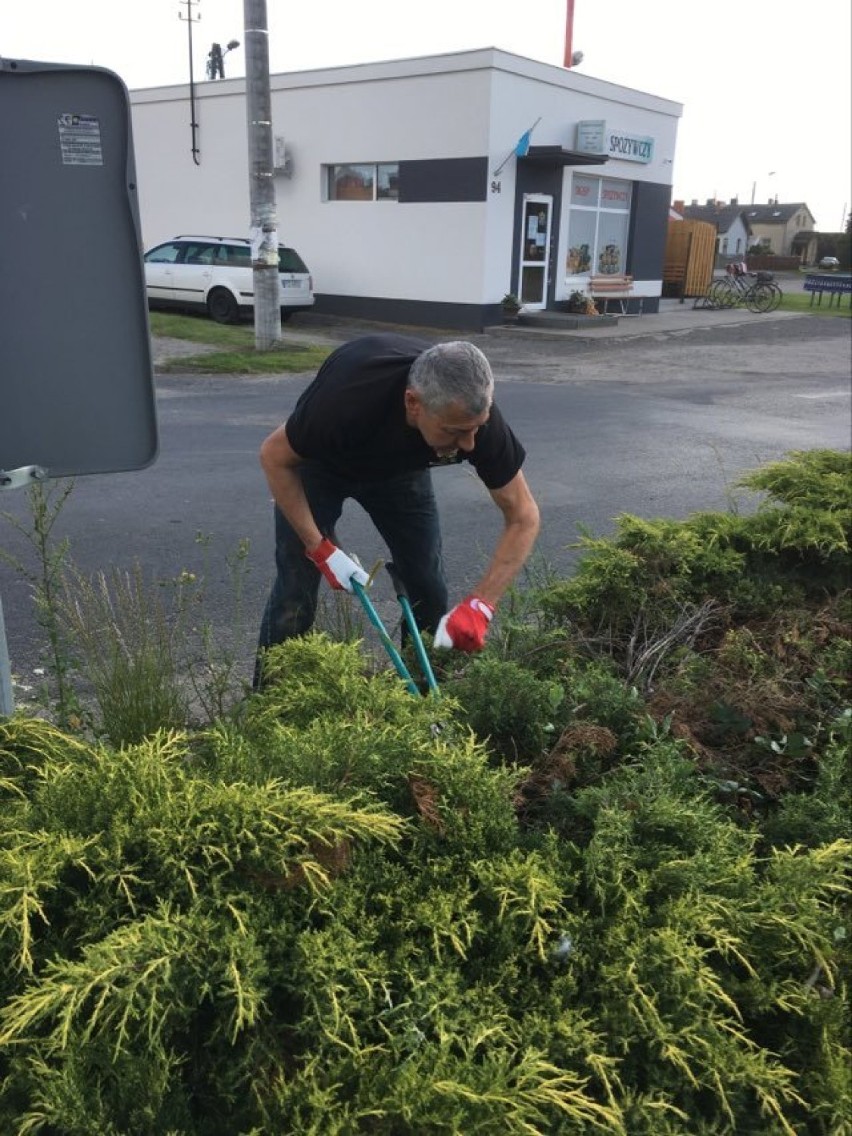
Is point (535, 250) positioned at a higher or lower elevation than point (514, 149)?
lower

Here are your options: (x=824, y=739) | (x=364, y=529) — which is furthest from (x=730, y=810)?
(x=364, y=529)

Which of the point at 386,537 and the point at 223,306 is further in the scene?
the point at 223,306

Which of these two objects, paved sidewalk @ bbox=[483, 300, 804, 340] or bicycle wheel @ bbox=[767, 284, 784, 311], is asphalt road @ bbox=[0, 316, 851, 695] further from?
bicycle wheel @ bbox=[767, 284, 784, 311]

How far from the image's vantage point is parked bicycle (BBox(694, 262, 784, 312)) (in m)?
28.8

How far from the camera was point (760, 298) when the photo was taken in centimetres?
2888

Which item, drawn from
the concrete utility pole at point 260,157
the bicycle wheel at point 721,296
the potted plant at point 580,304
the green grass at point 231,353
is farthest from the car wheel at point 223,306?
the bicycle wheel at point 721,296

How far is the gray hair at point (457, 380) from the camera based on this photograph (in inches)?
105

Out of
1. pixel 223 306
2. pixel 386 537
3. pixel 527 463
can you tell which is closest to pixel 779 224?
pixel 223 306

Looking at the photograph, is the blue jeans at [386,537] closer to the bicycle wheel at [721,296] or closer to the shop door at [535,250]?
the shop door at [535,250]

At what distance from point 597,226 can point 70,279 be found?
23061mm

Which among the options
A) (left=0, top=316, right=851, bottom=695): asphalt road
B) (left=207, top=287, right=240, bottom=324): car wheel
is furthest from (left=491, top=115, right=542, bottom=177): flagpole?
(left=207, top=287, right=240, bottom=324): car wheel

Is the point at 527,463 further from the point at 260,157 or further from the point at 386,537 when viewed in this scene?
the point at 260,157

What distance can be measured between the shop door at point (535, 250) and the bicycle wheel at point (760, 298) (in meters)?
9.88

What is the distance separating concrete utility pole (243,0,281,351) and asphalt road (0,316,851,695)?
7.02ft
